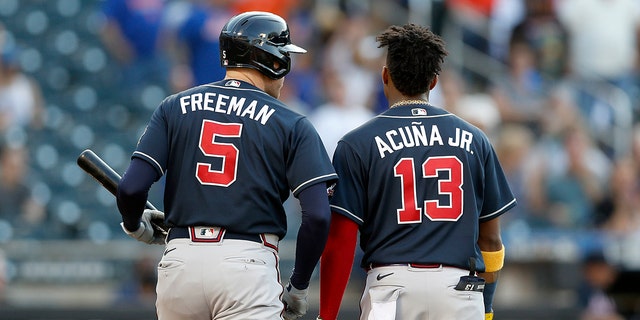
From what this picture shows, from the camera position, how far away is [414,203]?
16.8 ft

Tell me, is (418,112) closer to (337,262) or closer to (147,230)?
(337,262)

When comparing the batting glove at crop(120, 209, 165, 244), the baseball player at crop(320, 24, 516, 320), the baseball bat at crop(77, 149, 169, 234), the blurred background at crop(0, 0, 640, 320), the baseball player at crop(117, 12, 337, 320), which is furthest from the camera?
the blurred background at crop(0, 0, 640, 320)

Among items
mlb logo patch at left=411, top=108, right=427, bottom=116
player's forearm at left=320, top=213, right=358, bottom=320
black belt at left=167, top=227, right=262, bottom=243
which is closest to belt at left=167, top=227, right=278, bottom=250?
black belt at left=167, top=227, right=262, bottom=243

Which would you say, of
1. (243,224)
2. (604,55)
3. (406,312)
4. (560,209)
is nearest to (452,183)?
(406,312)

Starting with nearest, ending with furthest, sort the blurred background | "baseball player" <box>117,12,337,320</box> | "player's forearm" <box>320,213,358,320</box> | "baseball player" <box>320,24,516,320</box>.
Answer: "baseball player" <box>117,12,337,320</box>, "baseball player" <box>320,24,516,320</box>, "player's forearm" <box>320,213,358,320</box>, the blurred background

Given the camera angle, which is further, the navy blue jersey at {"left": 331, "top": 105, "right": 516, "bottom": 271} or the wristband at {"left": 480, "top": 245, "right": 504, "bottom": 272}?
the wristband at {"left": 480, "top": 245, "right": 504, "bottom": 272}

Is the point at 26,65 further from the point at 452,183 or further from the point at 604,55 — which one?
the point at 452,183

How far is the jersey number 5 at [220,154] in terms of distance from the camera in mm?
5004

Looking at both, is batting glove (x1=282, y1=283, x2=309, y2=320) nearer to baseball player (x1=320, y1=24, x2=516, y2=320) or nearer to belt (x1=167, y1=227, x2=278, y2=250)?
baseball player (x1=320, y1=24, x2=516, y2=320)

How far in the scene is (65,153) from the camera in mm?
11906

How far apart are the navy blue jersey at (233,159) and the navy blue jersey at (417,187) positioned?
244 mm

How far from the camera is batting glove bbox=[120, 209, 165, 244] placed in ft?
17.5

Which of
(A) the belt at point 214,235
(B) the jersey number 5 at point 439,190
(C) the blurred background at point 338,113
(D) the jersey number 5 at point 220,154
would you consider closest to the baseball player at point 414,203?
(B) the jersey number 5 at point 439,190

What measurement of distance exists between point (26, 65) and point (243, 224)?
8.53 metres
